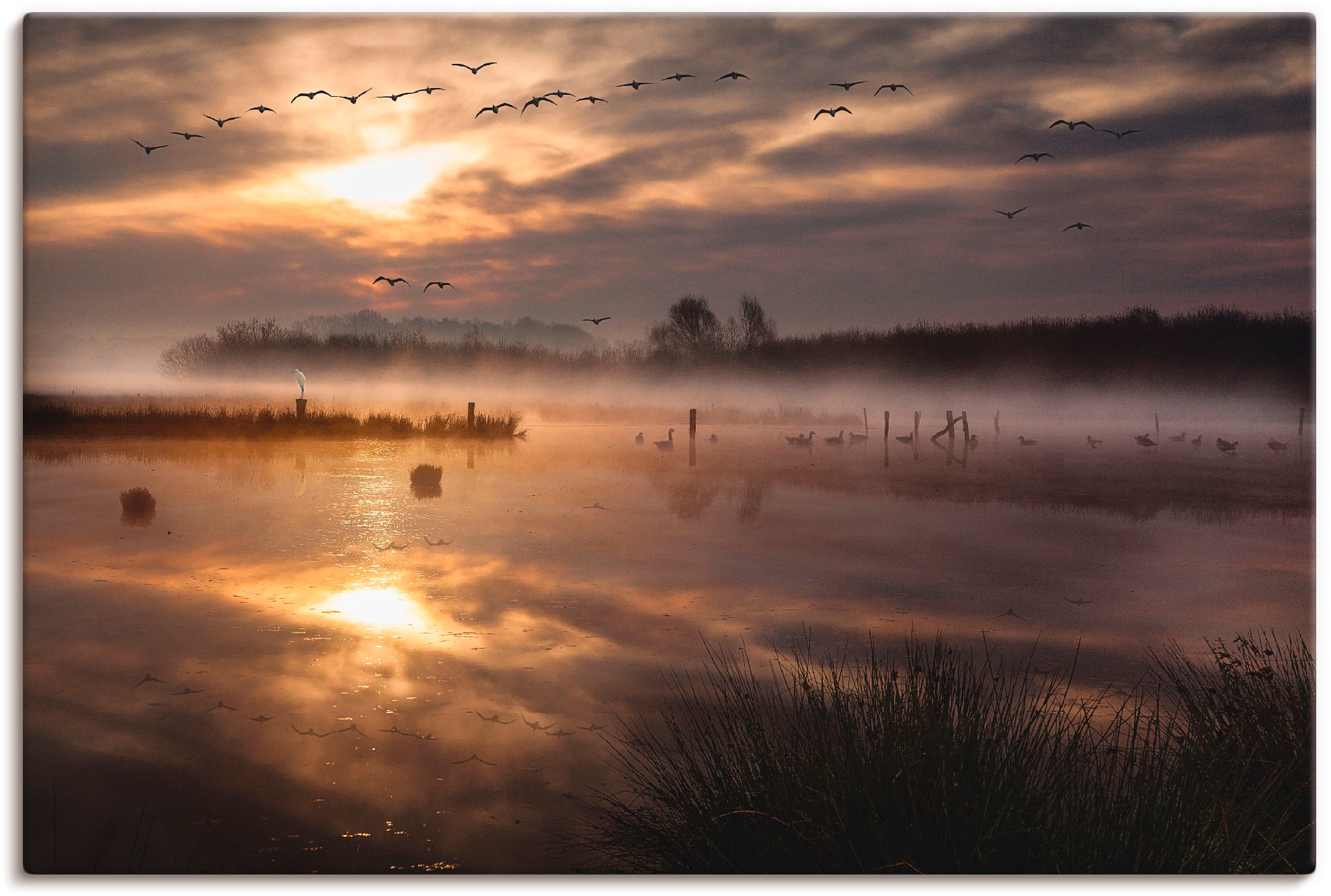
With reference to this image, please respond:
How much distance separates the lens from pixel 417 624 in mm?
4004

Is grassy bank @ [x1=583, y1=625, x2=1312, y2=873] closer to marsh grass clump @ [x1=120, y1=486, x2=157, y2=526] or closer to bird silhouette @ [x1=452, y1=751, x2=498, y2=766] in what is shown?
bird silhouette @ [x1=452, y1=751, x2=498, y2=766]

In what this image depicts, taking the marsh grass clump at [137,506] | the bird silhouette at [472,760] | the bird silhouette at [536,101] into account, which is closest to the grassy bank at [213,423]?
the marsh grass clump at [137,506]

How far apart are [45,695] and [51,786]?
0.32 meters

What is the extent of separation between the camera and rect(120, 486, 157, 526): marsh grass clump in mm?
3656

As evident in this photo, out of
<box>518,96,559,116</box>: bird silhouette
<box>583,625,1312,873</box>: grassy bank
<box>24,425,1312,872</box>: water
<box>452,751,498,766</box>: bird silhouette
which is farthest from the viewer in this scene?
<box>518,96,559,116</box>: bird silhouette

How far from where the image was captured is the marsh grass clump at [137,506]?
366 cm

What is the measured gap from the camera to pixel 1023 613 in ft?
12.8

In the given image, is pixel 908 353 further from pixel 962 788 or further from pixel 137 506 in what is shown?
pixel 137 506

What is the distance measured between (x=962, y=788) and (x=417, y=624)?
256 centimetres

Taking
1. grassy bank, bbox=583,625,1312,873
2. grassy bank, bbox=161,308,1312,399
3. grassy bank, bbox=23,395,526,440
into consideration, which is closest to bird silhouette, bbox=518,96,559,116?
grassy bank, bbox=161,308,1312,399

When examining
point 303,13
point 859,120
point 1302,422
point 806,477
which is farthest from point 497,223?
point 806,477

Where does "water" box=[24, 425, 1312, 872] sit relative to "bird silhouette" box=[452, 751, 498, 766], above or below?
above

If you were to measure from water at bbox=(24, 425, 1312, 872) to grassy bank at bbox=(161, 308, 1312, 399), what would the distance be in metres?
0.47

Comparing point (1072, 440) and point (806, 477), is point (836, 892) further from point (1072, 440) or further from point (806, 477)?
point (806, 477)
